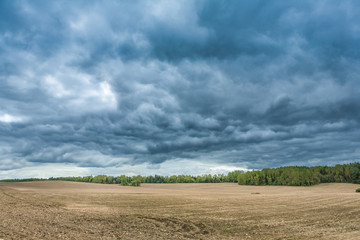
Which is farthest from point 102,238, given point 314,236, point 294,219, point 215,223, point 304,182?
point 304,182

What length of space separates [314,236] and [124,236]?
1448cm

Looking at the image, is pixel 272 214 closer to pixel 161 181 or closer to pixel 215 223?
pixel 215 223

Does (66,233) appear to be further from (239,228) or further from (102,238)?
(239,228)

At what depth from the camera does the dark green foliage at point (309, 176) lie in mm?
112250

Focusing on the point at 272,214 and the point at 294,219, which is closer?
the point at 294,219

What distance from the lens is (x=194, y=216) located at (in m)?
29.4

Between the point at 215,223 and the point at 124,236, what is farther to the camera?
the point at 215,223

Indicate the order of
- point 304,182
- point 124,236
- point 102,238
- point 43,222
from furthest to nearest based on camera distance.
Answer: point 304,182
point 43,222
point 124,236
point 102,238

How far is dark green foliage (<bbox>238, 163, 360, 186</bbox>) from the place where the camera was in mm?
112250

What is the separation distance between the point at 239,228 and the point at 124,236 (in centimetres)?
1073


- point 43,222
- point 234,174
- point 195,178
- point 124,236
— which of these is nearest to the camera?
point 124,236

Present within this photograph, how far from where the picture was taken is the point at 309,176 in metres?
114

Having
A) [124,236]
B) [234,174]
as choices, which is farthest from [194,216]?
[234,174]

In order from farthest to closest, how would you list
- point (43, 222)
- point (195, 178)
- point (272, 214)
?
point (195, 178) → point (272, 214) → point (43, 222)
